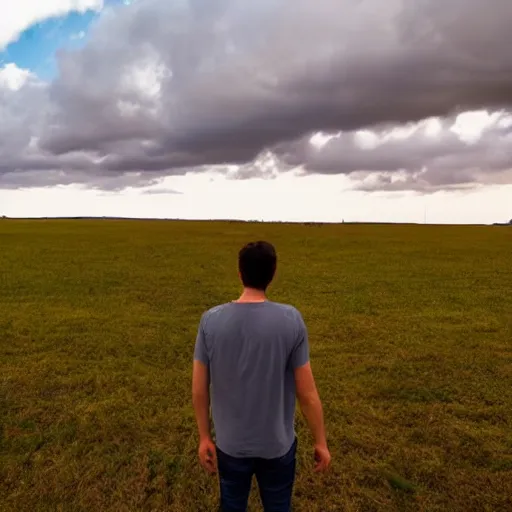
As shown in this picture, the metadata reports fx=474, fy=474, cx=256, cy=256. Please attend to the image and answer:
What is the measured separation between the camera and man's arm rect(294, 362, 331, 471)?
11.3 feet

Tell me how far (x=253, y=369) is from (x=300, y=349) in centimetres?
36

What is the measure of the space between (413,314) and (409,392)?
25.0 feet

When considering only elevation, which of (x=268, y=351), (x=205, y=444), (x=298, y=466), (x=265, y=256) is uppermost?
(x=265, y=256)

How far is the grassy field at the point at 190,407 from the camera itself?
5.96m

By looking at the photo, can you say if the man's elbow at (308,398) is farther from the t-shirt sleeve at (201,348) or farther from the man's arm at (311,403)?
the t-shirt sleeve at (201,348)

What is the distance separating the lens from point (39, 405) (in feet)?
27.9

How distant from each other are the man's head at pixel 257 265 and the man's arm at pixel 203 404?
2.47ft

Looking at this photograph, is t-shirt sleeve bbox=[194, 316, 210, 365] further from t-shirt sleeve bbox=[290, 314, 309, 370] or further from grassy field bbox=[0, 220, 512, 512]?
grassy field bbox=[0, 220, 512, 512]

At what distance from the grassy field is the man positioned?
7.97 feet

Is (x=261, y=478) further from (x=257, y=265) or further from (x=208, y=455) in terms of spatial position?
(x=257, y=265)

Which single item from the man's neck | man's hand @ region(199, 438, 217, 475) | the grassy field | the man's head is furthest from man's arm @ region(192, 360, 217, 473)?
the grassy field

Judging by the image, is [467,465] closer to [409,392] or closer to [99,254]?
[409,392]

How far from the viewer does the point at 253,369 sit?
131 inches

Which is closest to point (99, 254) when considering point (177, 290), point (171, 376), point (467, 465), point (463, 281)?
point (177, 290)
